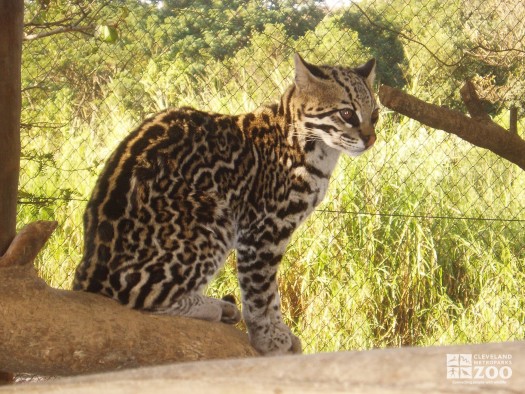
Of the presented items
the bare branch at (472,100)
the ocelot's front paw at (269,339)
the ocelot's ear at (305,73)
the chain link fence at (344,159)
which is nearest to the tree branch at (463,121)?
the bare branch at (472,100)

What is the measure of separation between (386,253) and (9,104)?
12.0 feet

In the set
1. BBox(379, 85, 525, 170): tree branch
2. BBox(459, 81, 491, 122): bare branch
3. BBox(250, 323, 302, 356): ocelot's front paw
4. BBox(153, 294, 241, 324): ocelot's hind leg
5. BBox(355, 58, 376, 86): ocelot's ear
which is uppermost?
BBox(355, 58, 376, 86): ocelot's ear

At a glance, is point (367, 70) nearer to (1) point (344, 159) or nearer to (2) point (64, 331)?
(2) point (64, 331)

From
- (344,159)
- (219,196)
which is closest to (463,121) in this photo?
(219,196)

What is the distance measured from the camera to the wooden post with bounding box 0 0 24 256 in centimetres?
241

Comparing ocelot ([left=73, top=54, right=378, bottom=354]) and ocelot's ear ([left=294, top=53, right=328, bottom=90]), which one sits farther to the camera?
ocelot's ear ([left=294, top=53, right=328, bottom=90])

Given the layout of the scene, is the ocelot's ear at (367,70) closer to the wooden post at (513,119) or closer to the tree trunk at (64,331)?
the wooden post at (513,119)

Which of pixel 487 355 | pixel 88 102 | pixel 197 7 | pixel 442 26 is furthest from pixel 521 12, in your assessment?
pixel 487 355

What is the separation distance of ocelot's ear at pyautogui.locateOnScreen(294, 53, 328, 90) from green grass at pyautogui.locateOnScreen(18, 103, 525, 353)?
2.00m

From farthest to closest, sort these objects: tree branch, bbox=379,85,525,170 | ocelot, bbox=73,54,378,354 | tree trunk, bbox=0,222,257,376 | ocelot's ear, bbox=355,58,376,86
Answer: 1. ocelot's ear, bbox=355,58,376,86
2. tree branch, bbox=379,85,525,170
3. ocelot, bbox=73,54,378,354
4. tree trunk, bbox=0,222,257,376

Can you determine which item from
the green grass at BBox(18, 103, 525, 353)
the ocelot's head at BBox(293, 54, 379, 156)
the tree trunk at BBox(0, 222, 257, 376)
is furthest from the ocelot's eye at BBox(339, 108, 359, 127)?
the green grass at BBox(18, 103, 525, 353)

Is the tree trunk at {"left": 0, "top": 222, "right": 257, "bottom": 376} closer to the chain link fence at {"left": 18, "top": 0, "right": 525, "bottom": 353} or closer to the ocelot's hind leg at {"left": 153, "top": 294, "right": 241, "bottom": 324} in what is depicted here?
the ocelot's hind leg at {"left": 153, "top": 294, "right": 241, "bottom": 324}

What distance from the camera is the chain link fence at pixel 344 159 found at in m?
5.14

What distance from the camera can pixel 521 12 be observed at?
622cm
